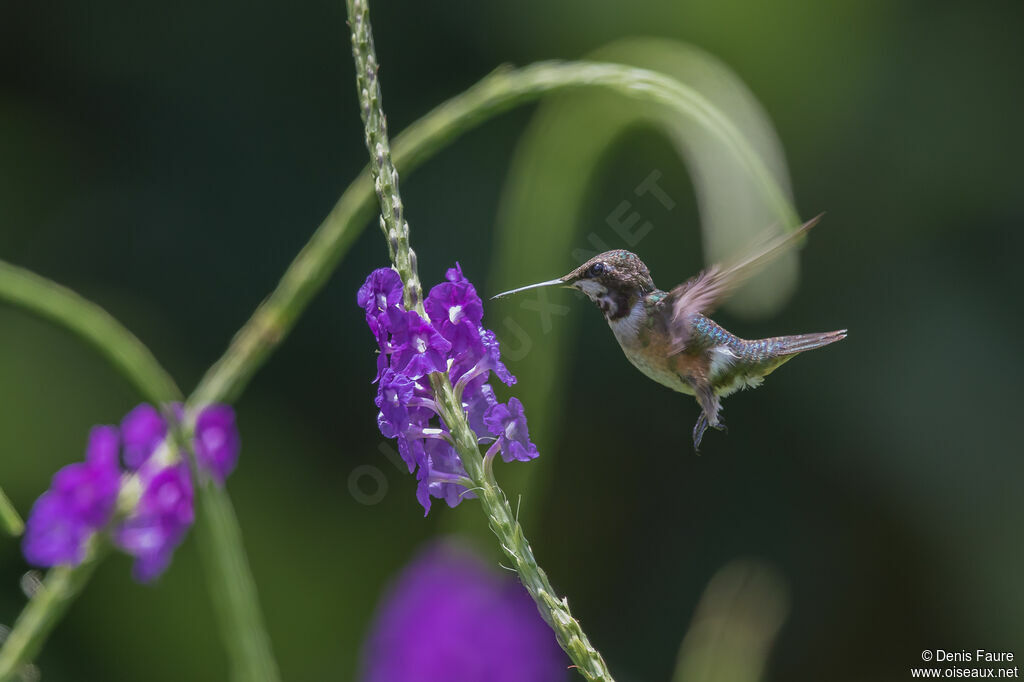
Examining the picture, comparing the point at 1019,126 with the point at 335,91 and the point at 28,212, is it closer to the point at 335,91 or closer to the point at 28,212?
the point at 335,91

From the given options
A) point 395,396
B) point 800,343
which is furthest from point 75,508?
point 800,343

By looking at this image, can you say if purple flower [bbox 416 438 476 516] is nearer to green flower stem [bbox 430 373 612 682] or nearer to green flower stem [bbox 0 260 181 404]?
green flower stem [bbox 430 373 612 682]

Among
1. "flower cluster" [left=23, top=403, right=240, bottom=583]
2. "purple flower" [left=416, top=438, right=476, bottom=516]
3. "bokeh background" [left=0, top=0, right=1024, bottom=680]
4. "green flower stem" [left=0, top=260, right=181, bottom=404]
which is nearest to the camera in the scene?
"purple flower" [left=416, top=438, right=476, bottom=516]

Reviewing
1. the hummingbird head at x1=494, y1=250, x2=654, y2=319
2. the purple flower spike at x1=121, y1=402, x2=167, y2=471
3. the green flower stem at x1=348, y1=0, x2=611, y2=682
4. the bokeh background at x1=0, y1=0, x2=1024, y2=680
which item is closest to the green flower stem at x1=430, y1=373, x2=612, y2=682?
the green flower stem at x1=348, y1=0, x2=611, y2=682

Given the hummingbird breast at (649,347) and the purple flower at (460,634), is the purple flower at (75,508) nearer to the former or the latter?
the purple flower at (460,634)

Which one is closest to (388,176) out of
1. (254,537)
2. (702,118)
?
(702,118)

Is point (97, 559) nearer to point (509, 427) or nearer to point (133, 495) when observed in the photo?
point (133, 495)

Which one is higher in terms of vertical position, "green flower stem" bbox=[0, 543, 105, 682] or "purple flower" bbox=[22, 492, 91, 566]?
"purple flower" bbox=[22, 492, 91, 566]

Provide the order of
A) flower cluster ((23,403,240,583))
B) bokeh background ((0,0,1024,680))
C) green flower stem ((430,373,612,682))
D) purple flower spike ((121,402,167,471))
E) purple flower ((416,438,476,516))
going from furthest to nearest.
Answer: bokeh background ((0,0,1024,680))
purple flower spike ((121,402,167,471))
flower cluster ((23,403,240,583))
purple flower ((416,438,476,516))
green flower stem ((430,373,612,682))
